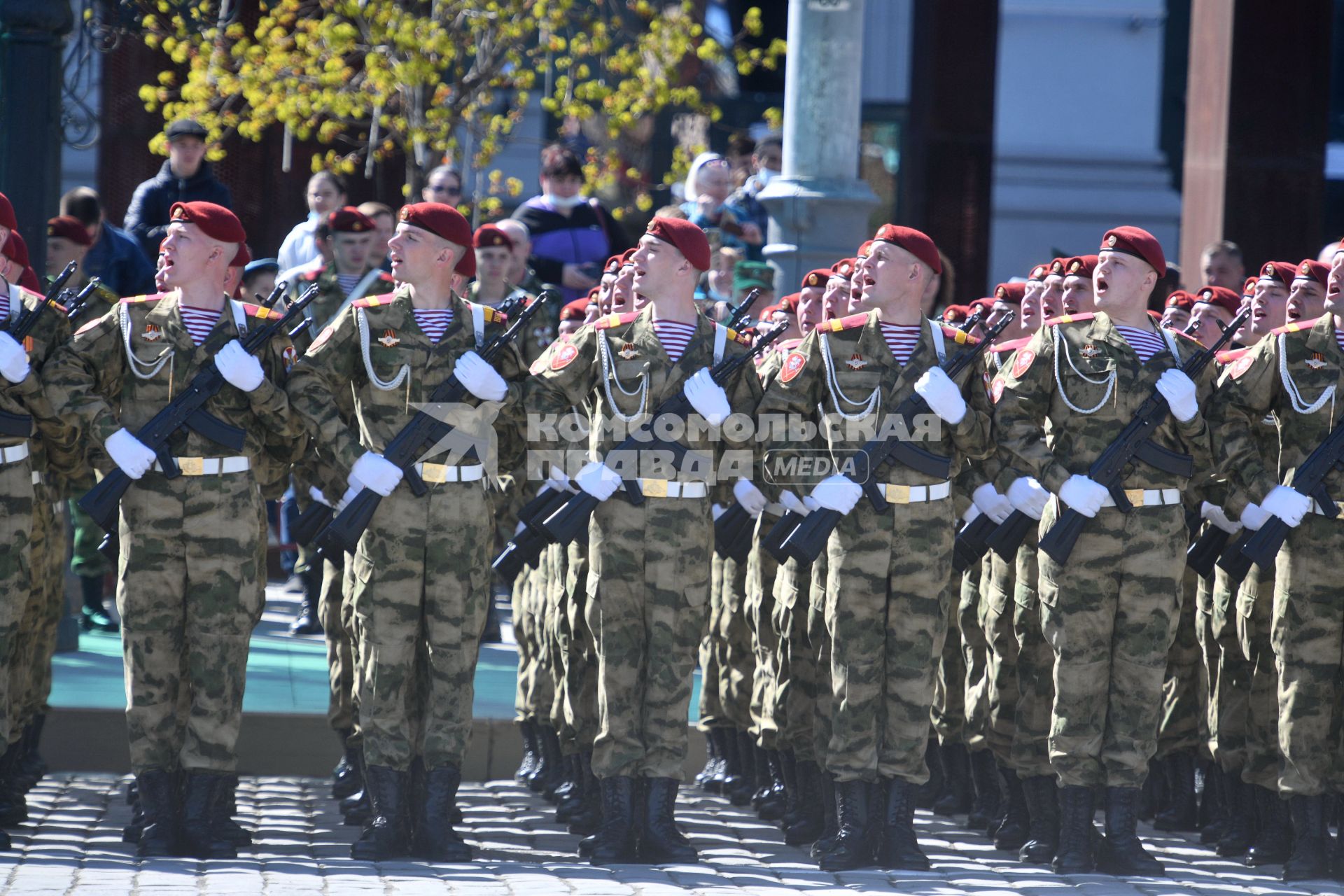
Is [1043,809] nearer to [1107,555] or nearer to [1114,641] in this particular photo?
[1114,641]

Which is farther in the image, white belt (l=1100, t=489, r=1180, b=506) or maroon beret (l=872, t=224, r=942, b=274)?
maroon beret (l=872, t=224, r=942, b=274)

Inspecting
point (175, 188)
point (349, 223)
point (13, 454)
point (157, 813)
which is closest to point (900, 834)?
point (157, 813)

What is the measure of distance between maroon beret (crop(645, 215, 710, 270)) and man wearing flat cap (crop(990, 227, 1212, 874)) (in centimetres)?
115

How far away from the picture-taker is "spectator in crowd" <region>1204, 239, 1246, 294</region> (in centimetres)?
1046

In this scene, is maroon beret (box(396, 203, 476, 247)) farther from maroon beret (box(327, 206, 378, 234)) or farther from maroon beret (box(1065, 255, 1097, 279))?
maroon beret (box(327, 206, 378, 234))

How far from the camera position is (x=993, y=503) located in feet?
24.3

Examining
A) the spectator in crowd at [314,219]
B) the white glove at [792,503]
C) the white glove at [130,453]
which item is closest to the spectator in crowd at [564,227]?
the spectator in crowd at [314,219]

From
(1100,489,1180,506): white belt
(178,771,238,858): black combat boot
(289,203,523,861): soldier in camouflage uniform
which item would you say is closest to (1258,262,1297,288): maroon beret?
(1100,489,1180,506): white belt

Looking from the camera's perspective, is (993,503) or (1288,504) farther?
(993,503)

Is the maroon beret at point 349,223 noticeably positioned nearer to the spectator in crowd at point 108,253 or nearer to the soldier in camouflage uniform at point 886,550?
the spectator in crowd at point 108,253

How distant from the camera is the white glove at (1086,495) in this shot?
22.0 ft

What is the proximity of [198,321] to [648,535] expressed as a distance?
66.1 inches

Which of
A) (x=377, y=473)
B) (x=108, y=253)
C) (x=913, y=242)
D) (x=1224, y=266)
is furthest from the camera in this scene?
(x=1224, y=266)

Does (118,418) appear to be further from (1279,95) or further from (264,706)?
(1279,95)
